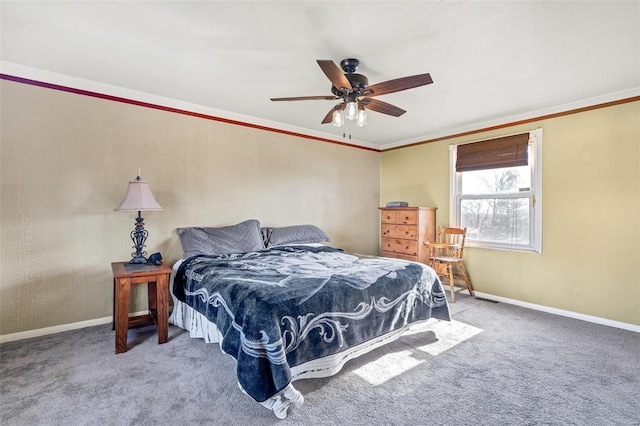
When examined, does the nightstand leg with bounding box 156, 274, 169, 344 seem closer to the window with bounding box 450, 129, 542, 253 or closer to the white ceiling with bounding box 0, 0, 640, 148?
the white ceiling with bounding box 0, 0, 640, 148

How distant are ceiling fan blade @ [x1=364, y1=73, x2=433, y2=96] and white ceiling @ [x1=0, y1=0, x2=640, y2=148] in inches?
11.2

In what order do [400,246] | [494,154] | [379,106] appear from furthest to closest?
[400,246] < [494,154] < [379,106]

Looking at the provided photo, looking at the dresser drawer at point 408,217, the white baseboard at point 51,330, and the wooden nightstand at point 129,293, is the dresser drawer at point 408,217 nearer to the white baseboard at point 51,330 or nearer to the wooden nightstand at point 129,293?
the wooden nightstand at point 129,293

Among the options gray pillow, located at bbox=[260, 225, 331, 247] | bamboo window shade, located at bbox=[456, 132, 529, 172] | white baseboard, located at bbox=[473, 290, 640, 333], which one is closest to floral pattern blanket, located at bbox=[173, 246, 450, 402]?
gray pillow, located at bbox=[260, 225, 331, 247]

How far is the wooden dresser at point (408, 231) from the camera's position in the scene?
4305 millimetres

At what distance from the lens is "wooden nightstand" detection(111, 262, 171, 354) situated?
237cm

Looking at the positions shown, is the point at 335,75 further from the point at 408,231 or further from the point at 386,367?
the point at 408,231

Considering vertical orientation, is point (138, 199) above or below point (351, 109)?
below

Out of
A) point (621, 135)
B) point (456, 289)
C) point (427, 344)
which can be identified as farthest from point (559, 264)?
point (427, 344)

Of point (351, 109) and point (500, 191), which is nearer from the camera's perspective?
point (351, 109)

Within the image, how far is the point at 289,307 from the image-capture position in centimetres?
182

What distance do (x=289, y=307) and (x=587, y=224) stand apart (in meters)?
3.39

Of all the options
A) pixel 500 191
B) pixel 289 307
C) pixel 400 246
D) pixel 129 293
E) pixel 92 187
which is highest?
pixel 500 191

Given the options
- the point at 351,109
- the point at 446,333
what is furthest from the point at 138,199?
the point at 446,333
